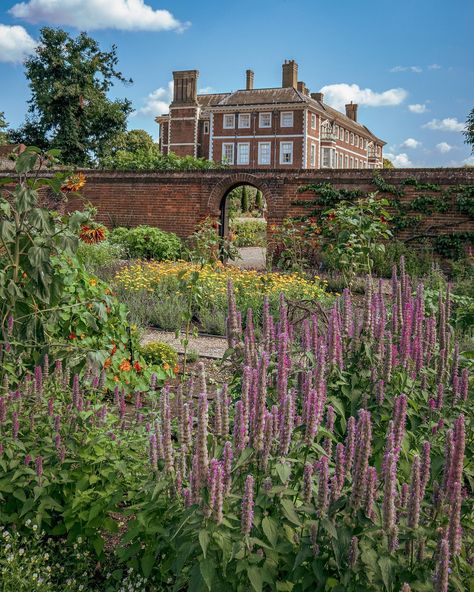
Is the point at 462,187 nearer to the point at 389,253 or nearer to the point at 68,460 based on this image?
the point at 389,253

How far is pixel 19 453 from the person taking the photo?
261cm

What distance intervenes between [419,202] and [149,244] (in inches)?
250

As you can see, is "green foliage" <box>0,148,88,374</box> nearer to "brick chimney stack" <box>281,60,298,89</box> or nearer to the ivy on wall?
the ivy on wall

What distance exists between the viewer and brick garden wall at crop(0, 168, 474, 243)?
46.6 ft

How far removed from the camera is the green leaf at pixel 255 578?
162cm

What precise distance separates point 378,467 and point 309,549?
2.61ft

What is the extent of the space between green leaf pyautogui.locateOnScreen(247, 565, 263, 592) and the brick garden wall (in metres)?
13.5

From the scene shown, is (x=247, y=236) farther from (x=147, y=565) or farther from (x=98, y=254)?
(x=147, y=565)

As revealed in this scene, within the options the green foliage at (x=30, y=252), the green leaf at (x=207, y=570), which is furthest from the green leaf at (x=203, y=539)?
the green foliage at (x=30, y=252)

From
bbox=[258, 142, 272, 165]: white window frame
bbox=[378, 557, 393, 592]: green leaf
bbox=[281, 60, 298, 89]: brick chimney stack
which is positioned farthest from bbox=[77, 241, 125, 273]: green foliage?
bbox=[281, 60, 298, 89]: brick chimney stack

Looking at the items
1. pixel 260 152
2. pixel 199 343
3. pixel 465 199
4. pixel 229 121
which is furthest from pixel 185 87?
pixel 199 343

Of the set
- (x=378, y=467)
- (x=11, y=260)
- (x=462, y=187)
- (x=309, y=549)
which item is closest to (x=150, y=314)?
(x=11, y=260)

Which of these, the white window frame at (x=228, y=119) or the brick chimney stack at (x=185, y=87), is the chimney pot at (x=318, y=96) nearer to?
the white window frame at (x=228, y=119)

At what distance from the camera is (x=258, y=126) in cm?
4809
